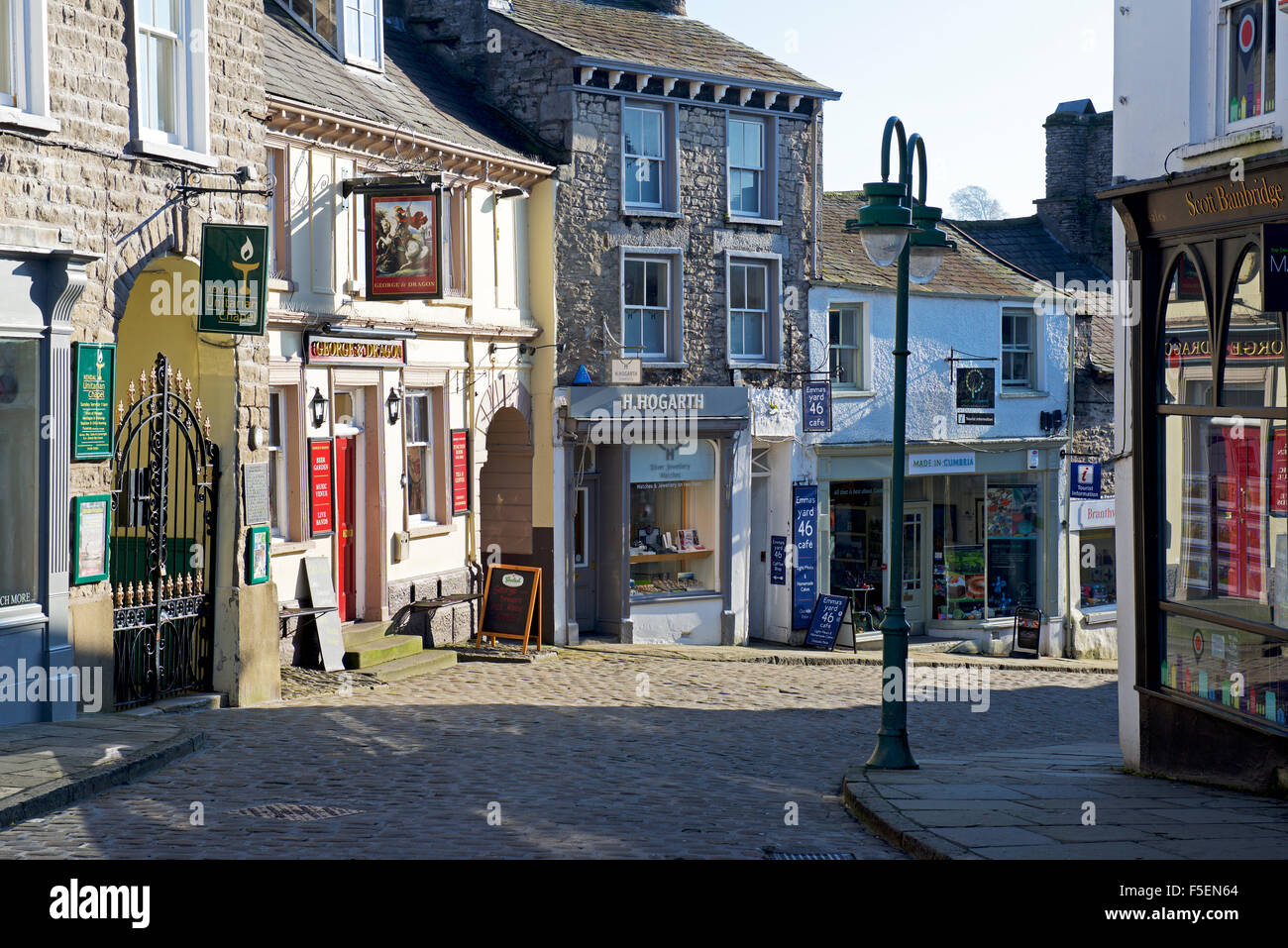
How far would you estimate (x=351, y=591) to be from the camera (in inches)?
734

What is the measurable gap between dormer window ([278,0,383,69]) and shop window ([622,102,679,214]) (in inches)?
168

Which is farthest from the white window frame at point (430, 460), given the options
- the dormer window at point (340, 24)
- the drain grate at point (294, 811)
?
the drain grate at point (294, 811)

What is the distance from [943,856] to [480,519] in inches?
584

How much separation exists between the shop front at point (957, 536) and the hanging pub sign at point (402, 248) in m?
9.66

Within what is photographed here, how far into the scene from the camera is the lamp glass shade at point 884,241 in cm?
1147

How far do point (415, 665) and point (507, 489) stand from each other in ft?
15.8

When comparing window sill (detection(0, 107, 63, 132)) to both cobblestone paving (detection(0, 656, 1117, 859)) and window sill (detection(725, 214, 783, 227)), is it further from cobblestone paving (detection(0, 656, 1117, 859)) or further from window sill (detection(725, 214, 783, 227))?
window sill (detection(725, 214, 783, 227))

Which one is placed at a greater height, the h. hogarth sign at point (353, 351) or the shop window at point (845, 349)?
the shop window at point (845, 349)

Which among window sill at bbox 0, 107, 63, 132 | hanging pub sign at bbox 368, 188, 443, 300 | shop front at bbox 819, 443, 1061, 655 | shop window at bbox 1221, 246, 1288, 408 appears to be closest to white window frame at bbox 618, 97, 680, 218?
shop front at bbox 819, 443, 1061, 655

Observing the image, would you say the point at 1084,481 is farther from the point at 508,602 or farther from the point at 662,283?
the point at 508,602

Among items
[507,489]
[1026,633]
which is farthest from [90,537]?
[1026,633]

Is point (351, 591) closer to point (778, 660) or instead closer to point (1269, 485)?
point (778, 660)

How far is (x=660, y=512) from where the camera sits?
23703 millimetres

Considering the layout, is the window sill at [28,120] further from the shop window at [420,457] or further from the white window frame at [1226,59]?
the white window frame at [1226,59]
